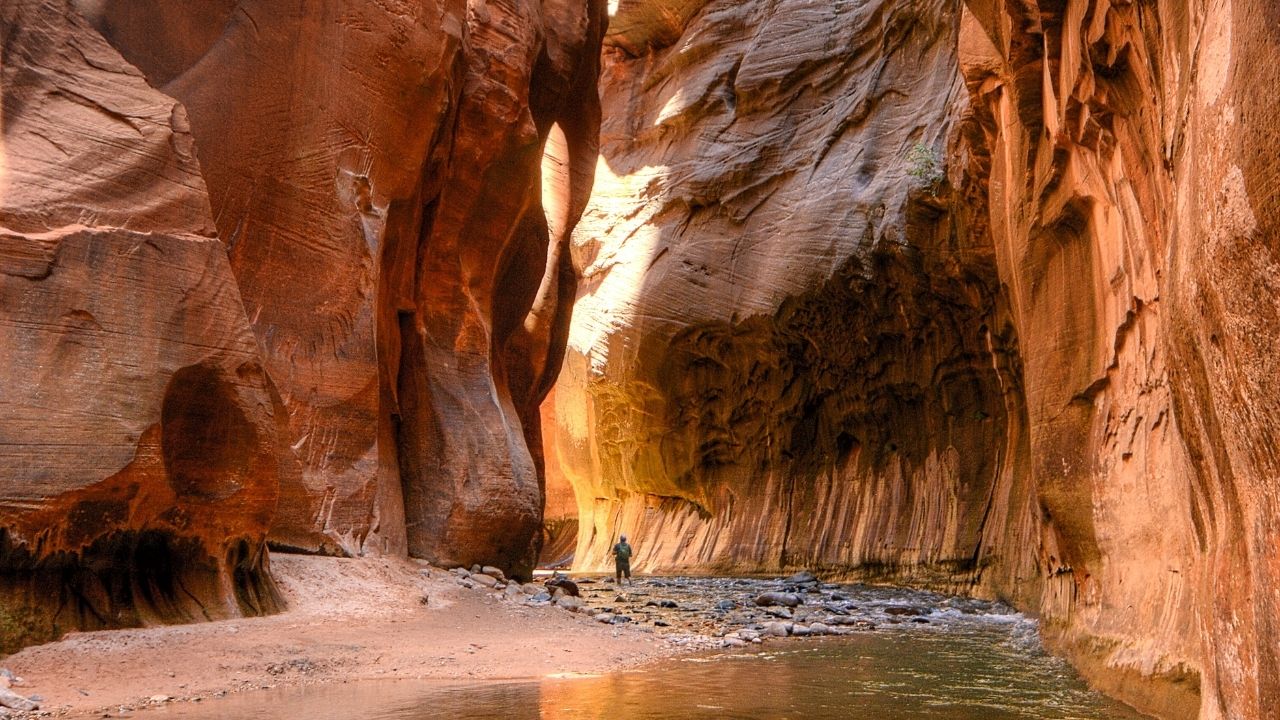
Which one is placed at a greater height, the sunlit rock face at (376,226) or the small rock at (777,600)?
the sunlit rock face at (376,226)

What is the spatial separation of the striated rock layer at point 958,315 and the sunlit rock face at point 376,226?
611 centimetres

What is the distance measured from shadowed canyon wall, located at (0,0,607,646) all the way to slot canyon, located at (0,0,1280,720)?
0.03 metres

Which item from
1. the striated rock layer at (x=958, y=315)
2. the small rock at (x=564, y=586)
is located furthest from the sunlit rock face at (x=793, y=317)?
the small rock at (x=564, y=586)

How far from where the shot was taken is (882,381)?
21.3 meters

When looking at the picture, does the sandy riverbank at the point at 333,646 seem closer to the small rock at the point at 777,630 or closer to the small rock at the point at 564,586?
the small rock at the point at 777,630

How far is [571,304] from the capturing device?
757 inches

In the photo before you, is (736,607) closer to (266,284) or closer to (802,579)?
(802,579)

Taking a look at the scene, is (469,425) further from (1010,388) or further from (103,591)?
(1010,388)

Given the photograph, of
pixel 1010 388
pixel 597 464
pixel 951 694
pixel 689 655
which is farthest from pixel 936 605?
pixel 597 464

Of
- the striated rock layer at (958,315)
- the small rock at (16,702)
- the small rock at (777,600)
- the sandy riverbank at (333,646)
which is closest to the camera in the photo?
the striated rock layer at (958,315)

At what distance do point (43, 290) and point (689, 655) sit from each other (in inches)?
210

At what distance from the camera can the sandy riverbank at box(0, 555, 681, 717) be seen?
6.01m

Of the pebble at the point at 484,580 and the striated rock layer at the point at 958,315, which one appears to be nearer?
the striated rock layer at the point at 958,315

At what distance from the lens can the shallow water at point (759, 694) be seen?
17.8ft
